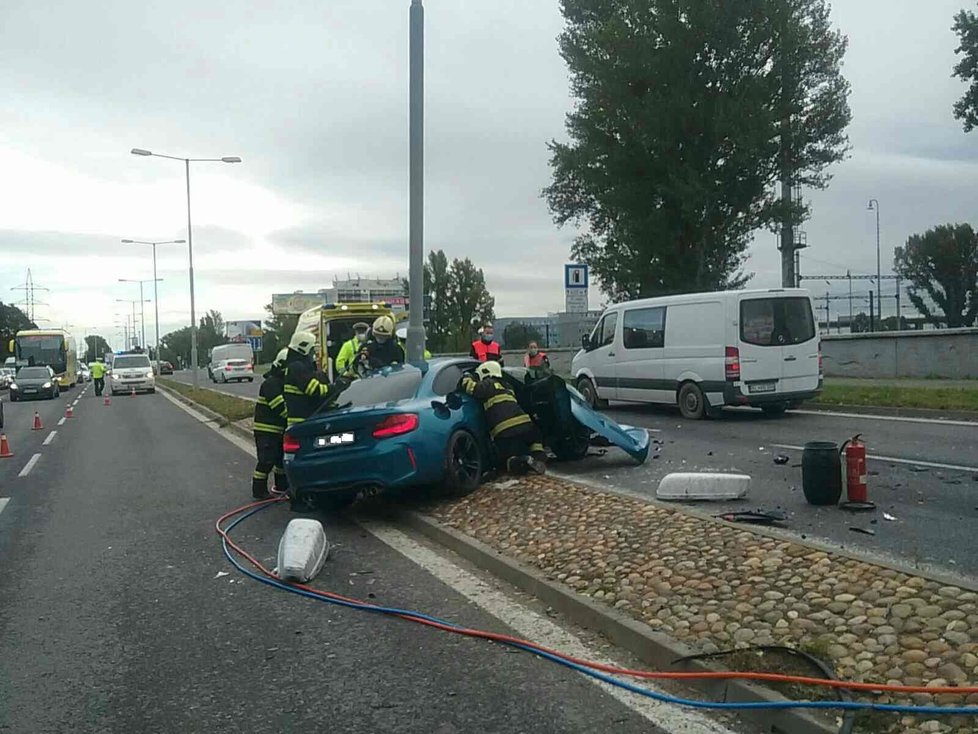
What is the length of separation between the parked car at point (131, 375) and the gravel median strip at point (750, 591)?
38079 mm

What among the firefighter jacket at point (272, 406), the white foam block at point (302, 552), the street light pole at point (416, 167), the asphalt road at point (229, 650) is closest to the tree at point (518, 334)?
the street light pole at point (416, 167)

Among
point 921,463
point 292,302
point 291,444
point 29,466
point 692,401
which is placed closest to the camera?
point 291,444

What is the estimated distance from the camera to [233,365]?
5541cm

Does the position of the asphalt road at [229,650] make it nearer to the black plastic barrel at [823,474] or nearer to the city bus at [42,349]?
the black plastic barrel at [823,474]

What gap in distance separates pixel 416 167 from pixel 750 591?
27.5 feet

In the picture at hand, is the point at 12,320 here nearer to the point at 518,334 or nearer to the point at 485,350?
the point at 518,334

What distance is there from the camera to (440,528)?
8344 millimetres

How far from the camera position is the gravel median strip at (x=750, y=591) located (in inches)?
176

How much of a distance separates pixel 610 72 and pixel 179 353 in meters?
134

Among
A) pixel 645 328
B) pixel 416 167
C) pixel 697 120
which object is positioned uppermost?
pixel 697 120

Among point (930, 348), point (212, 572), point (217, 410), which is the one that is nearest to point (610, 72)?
point (930, 348)

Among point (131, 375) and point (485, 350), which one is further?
point (131, 375)

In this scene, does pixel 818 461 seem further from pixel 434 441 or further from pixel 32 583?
pixel 32 583

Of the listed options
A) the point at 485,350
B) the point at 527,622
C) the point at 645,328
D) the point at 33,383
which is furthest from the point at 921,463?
the point at 33,383
